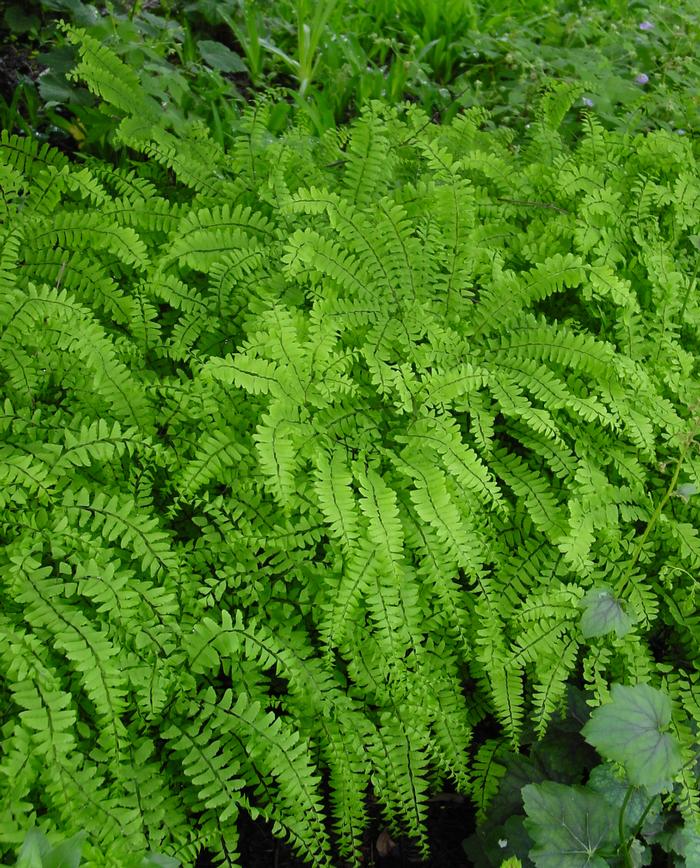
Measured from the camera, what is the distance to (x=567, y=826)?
2.18 m

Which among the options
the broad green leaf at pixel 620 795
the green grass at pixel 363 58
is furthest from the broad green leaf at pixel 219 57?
the broad green leaf at pixel 620 795

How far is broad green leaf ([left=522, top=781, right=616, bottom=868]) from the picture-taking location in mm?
2133

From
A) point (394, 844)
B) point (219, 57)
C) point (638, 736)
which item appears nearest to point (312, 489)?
point (638, 736)

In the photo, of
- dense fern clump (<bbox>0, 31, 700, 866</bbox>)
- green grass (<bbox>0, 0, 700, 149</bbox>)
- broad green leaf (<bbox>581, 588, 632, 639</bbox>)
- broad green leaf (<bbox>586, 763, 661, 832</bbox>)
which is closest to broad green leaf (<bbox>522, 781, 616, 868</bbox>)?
broad green leaf (<bbox>586, 763, 661, 832</bbox>)

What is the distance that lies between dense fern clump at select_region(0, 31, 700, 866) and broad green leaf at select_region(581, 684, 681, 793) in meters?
0.22

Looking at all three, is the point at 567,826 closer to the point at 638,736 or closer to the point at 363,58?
the point at 638,736

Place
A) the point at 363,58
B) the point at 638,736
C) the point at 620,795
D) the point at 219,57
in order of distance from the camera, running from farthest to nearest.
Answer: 1. the point at 363,58
2. the point at 219,57
3. the point at 620,795
4. the point at 638,736

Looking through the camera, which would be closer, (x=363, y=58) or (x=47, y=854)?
(x=47, y=854)

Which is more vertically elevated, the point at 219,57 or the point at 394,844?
the point at 219,57

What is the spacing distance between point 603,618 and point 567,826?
57 centimetres

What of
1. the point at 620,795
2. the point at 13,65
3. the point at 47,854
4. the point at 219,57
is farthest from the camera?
the point at 13,65

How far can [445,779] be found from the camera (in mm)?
2830

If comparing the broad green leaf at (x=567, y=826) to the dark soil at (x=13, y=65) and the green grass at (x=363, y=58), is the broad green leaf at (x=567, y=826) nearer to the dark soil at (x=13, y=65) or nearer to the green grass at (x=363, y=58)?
the green grass at (x=363, y=58)

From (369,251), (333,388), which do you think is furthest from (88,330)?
(369,251)
